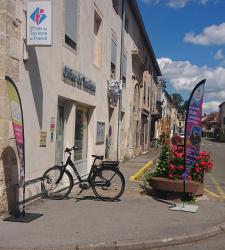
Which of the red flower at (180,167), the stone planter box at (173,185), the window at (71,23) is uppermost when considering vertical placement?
the window at (71,23)

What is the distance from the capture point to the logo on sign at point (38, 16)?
23.9 feet

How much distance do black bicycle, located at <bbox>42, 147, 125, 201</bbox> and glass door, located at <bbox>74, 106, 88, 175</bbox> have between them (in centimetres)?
290

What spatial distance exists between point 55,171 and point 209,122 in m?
129

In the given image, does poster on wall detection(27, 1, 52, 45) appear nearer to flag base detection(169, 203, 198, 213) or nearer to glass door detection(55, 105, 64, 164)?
glass door detection(55, 105, 64, 164)

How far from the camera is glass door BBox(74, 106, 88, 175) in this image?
472 inches

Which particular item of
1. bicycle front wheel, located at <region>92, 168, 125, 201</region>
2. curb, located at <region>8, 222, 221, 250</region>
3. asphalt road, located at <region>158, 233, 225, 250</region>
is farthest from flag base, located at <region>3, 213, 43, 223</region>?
asphalt road, located at <region>158, 233, 225, 250</region>

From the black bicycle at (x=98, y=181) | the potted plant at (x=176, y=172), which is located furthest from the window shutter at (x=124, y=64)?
the black bicycle at (x=98, y=181)

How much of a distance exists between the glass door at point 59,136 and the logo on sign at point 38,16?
10.7 ft

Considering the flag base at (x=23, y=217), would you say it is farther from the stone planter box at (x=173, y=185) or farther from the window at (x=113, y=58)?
the window at (x=113, y=58)

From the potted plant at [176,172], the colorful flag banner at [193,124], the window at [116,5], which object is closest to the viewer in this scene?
the colorful flag banner at [193,124]

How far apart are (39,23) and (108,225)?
3.59 m

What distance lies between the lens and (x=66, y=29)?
396 inches

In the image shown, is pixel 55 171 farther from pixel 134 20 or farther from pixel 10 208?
pixel 134 20

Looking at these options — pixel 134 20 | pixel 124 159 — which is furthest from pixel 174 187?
pixel 134 20
